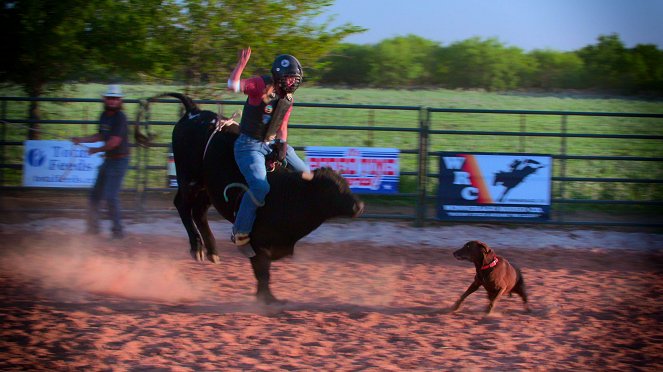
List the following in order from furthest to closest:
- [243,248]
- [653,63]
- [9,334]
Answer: [653,63] → [243,248] → [9,334]

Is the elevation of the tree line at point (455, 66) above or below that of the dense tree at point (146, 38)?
above

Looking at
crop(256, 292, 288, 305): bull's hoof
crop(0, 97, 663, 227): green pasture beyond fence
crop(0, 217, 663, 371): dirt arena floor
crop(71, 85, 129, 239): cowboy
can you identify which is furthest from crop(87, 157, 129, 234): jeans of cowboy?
crop(256, 292, 288, 305): bull's hoof

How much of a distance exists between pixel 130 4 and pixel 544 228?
22.2ft

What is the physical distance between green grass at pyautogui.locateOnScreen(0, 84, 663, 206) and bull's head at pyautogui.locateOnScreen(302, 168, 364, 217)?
4418 millimetres

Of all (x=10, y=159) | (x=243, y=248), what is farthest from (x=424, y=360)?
(x=10, y=159)

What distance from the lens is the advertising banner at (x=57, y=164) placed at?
964 centimetres

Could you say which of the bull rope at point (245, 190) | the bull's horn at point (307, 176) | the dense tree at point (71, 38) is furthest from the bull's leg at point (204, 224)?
the dense tree at point (71, 38)

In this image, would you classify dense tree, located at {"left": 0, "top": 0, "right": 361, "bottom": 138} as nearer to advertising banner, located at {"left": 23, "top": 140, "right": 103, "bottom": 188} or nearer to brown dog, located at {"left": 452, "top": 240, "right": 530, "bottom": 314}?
advertising banner, located at {"left": 23, "top": 140, "right": 103, "bottom": 188}

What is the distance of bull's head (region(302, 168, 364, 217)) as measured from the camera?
5.59 meters

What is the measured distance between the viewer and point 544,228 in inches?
388

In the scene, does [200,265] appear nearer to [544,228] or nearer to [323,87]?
[544,228]

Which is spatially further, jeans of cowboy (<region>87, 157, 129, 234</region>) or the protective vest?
jeans of cowboy (<region>87, 157, 129, 234</region>)

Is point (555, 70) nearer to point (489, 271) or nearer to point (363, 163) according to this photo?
point (363, 163)

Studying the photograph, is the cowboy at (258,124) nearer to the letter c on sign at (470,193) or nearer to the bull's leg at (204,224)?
the bull's leg at (204,224)
